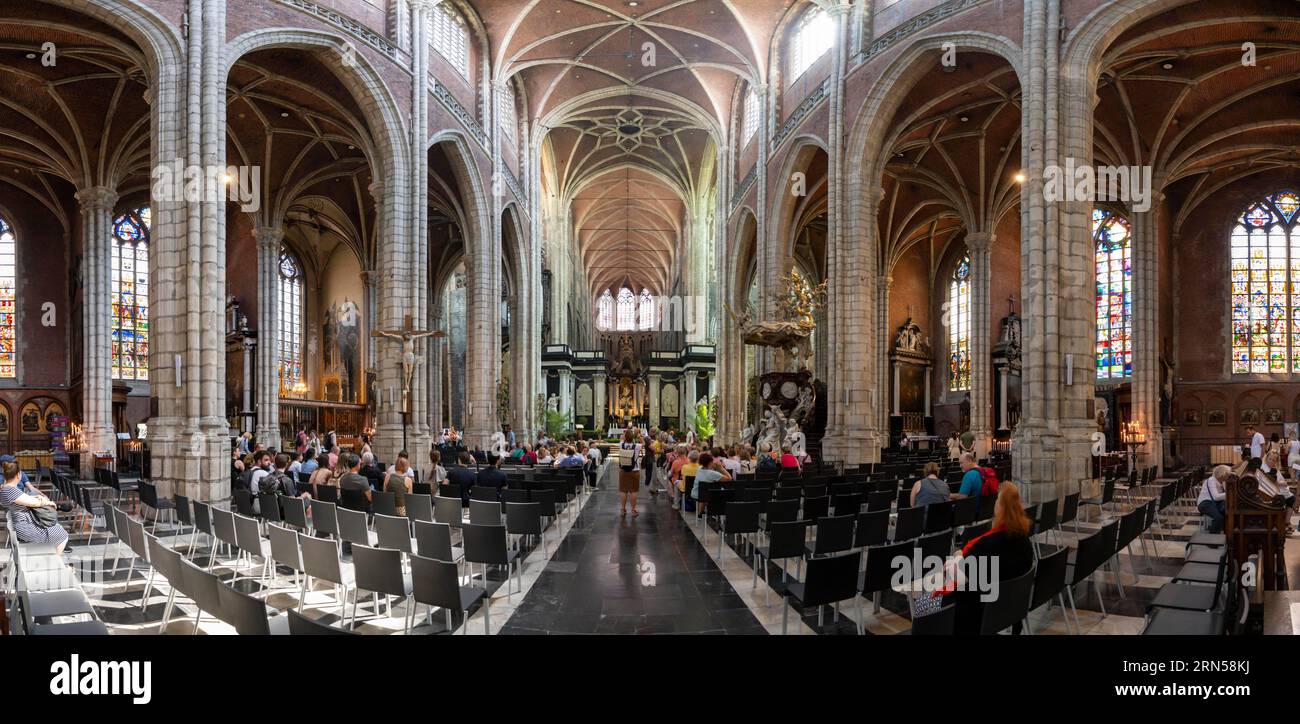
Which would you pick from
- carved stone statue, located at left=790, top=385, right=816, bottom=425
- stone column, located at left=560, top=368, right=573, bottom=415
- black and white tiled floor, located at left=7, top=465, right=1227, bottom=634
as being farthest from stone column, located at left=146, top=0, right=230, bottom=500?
stone column, located at left=560, top=368, right=573, bottom=415

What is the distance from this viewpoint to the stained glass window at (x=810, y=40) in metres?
24.5

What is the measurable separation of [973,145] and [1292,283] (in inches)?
466

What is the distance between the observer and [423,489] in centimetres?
1169

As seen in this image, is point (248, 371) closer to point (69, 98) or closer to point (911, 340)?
point (69, 98)

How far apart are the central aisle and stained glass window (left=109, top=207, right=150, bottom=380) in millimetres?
25083

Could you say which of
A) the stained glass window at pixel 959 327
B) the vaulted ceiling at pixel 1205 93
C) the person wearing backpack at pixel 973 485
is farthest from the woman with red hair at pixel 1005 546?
the stained glass window at pixel 959 327

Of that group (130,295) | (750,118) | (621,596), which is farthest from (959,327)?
(130,295)

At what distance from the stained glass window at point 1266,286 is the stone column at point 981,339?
26.2 ft

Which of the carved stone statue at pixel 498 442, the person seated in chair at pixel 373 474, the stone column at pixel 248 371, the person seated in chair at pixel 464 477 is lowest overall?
the carved stone statue at pixel 498 442

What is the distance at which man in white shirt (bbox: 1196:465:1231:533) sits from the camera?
357 inches

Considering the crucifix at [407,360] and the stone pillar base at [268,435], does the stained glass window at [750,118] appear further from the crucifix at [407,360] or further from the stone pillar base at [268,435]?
the stone pillar base at [268,435]

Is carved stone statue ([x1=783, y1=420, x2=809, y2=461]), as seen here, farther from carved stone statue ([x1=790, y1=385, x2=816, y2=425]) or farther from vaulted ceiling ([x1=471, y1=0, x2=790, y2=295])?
vaulted ceiling ([x1=471, y1=0, x2=790, y2=295])

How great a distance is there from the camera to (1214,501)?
31.0 ft
